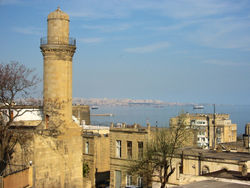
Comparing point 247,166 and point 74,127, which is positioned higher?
point 74,127

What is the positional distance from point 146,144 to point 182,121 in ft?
14.1

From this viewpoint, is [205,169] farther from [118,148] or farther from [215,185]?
[118,148]

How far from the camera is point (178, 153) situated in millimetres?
33531

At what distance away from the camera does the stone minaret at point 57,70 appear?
3638 centimetres

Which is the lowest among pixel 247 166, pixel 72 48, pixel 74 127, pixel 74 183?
pixel 74 183

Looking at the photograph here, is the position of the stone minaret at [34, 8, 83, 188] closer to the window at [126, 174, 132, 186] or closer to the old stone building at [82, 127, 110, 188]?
the window at [126, 174, 132, 186]

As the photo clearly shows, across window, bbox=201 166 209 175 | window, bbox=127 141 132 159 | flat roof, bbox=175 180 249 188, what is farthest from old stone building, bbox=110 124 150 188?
flat roof, bbox=175 180 249 188

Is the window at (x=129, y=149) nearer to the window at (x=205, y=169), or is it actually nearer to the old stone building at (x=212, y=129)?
the window at (x=205, y=169)

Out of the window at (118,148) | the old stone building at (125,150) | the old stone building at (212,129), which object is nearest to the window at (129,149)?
the old stone building at (125,150)

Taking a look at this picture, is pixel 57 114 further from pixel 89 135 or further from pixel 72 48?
pixel 89 135

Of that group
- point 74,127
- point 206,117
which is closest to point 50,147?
point 74,127

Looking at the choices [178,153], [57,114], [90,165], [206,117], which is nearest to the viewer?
[178,153]

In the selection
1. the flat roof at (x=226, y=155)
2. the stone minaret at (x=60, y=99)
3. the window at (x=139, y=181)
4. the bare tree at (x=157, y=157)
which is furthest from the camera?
the window at (x=139, y=181)

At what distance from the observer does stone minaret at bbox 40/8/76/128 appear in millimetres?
36375
